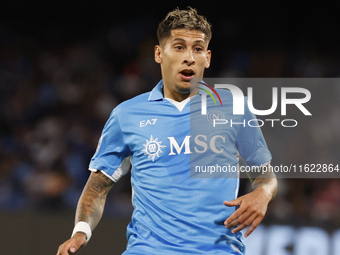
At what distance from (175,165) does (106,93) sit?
159 inches

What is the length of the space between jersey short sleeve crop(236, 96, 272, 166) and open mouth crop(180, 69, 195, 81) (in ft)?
1.23

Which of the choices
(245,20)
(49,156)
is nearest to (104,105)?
(49,156)

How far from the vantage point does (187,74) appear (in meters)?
2.88

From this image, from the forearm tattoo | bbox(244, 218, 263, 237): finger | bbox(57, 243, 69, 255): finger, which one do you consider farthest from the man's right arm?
bbox(244, 218, 263, 237): finger

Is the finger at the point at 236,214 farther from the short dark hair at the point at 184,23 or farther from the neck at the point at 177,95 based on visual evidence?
the short dark hair at the point at 184,23

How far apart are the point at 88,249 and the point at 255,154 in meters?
2.05

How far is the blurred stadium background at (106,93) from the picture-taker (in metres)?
4.25

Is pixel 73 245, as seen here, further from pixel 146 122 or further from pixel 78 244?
pixel 146 122

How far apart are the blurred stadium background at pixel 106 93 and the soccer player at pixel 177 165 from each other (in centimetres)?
149

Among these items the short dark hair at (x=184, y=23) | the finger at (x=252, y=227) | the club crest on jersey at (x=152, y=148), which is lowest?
the finger at (x=252, y=227)

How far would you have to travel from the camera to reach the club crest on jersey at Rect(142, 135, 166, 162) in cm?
268

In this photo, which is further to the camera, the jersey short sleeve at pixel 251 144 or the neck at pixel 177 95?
the neck at pixel 177 95

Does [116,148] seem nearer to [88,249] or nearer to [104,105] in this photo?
[88,249]

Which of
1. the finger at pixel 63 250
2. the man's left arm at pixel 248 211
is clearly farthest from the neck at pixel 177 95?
the finger at pixel 63 250
